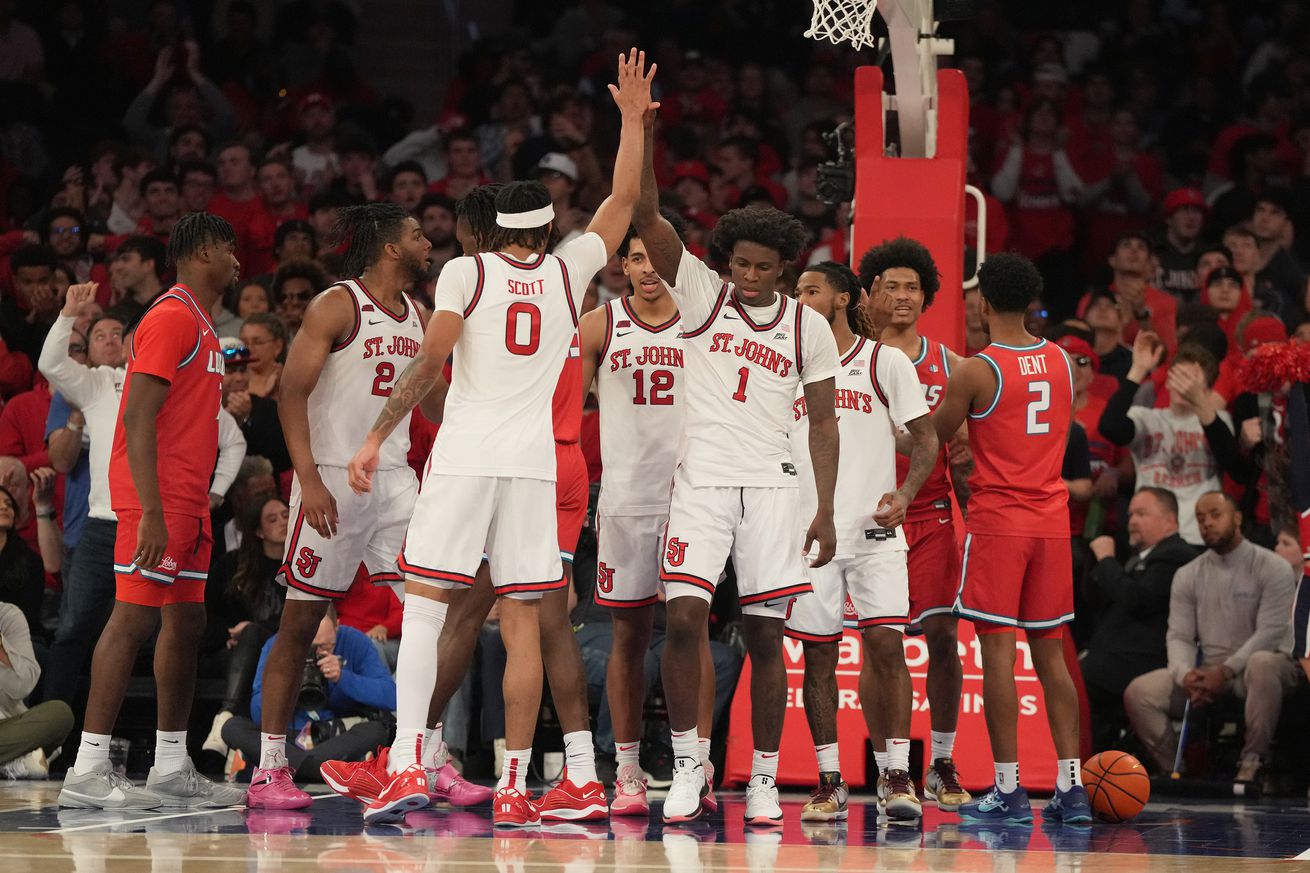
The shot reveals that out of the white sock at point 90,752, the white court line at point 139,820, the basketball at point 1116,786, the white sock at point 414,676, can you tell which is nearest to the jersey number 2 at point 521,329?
the white sock at point 414,676

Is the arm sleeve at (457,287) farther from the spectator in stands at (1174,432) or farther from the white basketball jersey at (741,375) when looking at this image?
the spectator in stands at (1174,432)

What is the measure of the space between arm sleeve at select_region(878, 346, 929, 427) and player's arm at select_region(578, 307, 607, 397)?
52.9 inches

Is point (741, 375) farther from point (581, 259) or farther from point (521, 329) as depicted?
point (521, 329)

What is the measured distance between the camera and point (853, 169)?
1110 cm

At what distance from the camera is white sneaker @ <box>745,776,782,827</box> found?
→ 7637 millimetres

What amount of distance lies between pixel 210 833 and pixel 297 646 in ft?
3.97

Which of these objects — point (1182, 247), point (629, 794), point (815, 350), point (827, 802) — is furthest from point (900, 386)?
point (1182, 247)

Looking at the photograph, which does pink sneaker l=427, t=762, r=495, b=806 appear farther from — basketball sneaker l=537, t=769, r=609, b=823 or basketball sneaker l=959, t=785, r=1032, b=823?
basketball sneaker l=959, t=785, r=1032, b=823

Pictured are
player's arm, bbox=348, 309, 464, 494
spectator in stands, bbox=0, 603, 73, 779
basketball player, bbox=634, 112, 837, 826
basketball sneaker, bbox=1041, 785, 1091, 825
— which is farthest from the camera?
spectator in stands, bbox=0, 603, 73, 779

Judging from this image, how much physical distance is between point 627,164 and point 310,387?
1815mm

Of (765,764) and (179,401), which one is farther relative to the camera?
(179,401)

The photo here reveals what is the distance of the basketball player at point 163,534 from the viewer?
25.7 ft

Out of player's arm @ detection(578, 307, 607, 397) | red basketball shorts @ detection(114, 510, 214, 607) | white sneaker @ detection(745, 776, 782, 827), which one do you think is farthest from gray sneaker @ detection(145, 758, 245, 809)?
player's arm @ detection(578, 307, 607, 397)

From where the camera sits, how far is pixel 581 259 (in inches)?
295
